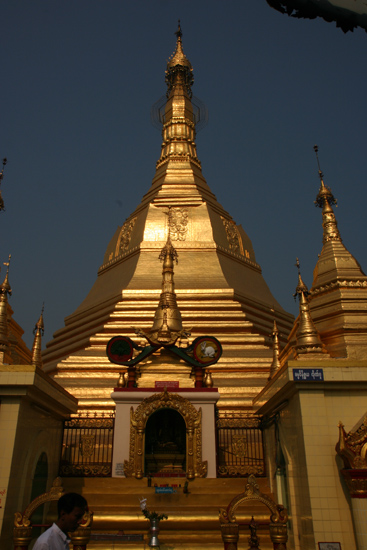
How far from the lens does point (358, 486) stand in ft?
25.6

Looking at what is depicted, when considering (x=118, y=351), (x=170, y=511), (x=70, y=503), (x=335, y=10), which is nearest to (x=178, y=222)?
(x=118, y=351)

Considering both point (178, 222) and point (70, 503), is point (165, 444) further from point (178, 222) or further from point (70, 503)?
point (178, 222)

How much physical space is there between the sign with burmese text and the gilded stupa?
5.76 metres

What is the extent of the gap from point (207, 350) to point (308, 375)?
5209 millimetres

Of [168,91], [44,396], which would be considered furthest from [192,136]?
[44,396]

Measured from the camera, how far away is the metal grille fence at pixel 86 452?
11.7 meters

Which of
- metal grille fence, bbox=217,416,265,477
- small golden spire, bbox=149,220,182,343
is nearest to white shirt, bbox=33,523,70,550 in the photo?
metal grille fence, bbox=217,416,265,477

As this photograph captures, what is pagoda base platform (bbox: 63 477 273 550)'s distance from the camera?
30.9ft

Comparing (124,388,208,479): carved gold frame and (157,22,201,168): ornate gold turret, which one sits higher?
(157,22,201,168): ornate gold turret

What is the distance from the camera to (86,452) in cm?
1296

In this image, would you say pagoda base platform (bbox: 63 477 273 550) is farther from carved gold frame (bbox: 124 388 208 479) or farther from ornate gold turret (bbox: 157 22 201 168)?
ornate gold turret (bbox: 157 22 201 168)

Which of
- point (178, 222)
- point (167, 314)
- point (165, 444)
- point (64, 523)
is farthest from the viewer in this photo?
point (178, 222)

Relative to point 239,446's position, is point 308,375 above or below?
above

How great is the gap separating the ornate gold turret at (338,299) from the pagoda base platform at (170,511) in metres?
5.04
